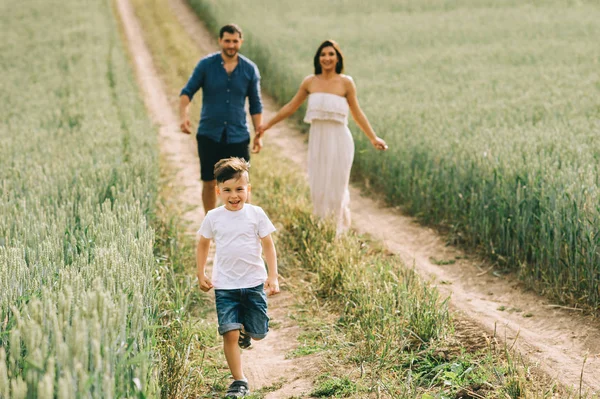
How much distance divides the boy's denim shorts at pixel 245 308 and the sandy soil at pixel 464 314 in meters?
0.44

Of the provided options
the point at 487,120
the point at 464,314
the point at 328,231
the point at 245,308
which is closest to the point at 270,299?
the point at 328,231

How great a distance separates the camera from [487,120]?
9.95 meters

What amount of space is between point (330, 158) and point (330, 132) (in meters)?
0.27

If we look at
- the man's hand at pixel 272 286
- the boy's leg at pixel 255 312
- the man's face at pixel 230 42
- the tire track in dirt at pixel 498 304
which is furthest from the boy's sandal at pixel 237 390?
the man's face at pixel 230 42

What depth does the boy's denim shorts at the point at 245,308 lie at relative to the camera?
416cm

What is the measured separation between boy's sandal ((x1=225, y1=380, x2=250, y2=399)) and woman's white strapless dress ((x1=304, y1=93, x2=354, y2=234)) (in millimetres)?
3121

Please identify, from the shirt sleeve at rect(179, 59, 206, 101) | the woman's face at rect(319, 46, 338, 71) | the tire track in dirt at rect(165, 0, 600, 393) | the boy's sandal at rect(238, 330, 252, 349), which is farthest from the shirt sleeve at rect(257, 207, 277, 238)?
the woman's face at rect(319, 46, 338, 71)

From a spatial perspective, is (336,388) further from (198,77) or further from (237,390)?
(198,77)

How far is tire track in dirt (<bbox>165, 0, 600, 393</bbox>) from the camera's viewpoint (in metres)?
4.57

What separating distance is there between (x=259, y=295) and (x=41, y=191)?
Answer: 2490mm

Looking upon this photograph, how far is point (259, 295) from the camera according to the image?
4215 millimetres

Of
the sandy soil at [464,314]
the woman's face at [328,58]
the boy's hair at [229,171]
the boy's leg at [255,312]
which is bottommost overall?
the sandy soil at [464,314]

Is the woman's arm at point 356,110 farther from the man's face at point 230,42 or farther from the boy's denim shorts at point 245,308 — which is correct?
the boy's denim shorts at point 245,308

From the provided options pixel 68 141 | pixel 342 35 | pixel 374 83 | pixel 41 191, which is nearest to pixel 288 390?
pixel 41 191
